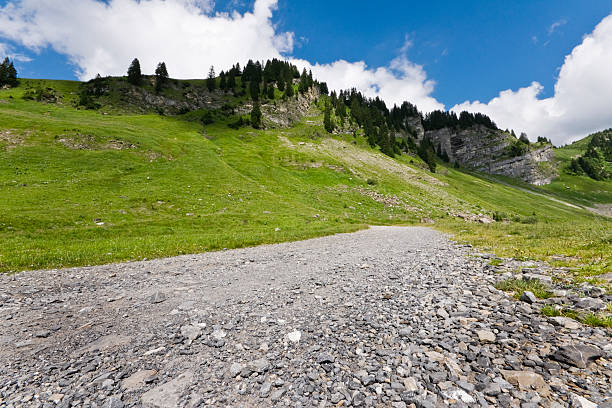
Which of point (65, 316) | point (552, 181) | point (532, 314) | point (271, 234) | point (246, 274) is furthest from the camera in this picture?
point (552, 181)

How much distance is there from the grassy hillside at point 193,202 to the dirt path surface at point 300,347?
518cm

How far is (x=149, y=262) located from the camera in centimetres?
1435

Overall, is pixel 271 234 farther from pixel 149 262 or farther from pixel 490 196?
pixel 490 196

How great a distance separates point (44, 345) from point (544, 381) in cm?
1008

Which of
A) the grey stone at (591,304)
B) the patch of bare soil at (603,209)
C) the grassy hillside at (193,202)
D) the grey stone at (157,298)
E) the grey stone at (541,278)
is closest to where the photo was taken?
the grey stone at (591,304)

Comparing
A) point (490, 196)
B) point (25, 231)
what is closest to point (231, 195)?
point (25, 231)

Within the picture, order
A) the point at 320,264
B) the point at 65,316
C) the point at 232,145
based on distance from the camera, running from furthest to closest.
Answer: the point at 232,145
the point at 320,264
the point at 65,316

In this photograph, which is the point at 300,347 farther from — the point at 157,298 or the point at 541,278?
the point at 541,278

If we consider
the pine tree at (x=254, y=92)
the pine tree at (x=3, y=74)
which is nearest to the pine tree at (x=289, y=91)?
the pine tree at (x=254, y=92)

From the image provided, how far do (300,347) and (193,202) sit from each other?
33.7 m

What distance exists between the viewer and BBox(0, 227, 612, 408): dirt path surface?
373cm

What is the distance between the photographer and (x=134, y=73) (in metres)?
123

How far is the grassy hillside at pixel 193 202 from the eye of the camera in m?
16.1

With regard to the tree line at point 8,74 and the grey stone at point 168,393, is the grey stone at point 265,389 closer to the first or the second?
the grey stone at point 168,393
